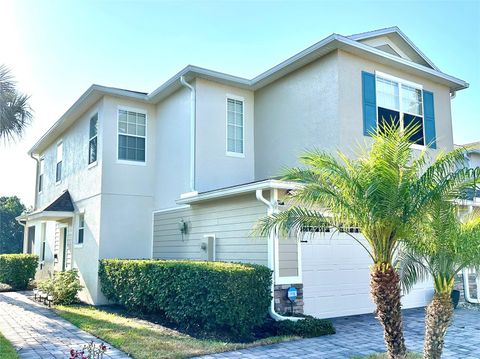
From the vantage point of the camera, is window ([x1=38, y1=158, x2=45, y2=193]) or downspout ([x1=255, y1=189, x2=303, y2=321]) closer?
downspout ([x1=255, y1=189, x2=303, y2=321])

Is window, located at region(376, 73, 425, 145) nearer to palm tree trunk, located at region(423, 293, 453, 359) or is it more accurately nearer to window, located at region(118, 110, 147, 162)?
palm tree trunk, located at region(423, 293, 453, 359)

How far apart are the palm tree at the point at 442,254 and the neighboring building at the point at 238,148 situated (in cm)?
348

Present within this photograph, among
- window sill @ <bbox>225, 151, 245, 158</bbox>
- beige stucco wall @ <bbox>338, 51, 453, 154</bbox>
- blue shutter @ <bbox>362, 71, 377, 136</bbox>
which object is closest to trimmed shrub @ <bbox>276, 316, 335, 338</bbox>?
beige stucco wall @ <bbox>338, 51, 453, 154</bbox>

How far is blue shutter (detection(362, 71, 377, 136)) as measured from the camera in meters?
11.3

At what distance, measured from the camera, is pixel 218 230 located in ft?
36.4

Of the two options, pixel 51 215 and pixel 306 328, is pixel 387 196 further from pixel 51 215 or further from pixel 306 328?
pixel 51 215

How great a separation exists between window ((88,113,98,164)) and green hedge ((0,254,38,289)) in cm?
660

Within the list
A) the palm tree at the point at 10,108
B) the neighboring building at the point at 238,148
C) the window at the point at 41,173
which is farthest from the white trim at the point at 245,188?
the window at the point at 41,173

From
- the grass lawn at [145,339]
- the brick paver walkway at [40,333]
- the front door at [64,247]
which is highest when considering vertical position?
the front door at [64,247]

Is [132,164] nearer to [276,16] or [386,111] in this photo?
[276,16]

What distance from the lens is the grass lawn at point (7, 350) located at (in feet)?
22.8

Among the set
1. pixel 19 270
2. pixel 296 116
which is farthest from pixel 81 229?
pixel 296 116

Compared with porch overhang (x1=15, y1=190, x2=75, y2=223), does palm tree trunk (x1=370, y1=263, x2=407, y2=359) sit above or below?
below

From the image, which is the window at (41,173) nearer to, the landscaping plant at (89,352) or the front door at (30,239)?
the front door at (30,239)
